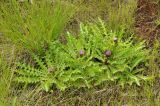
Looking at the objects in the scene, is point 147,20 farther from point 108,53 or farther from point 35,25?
point 35,25

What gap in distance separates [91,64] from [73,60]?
0.36ft

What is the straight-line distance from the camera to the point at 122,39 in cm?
255

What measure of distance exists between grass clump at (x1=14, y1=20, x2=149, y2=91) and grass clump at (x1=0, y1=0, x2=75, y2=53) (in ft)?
0.28

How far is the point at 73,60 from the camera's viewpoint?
2293mm

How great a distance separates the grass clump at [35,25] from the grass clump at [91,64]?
0.08 metres

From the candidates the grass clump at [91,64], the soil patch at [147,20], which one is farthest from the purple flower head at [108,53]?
the soil patch at [147,20]

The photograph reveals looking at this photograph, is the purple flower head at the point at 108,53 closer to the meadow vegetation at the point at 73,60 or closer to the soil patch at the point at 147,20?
the meadow vegetation at the point at 73,60

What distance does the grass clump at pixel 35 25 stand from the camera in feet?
7.74

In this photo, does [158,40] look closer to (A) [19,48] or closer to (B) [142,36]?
(B) [142,36]

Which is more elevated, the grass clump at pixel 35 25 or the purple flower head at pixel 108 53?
the grass clump at pixel 35 25

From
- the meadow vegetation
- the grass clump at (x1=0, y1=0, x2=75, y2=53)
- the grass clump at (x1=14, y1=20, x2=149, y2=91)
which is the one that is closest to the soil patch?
the meadow vegetation

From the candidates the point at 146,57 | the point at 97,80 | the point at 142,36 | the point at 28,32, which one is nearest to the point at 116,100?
the point at 97,80

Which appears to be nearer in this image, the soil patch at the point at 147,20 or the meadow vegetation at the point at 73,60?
the meadow vegetation at the point at 73,60

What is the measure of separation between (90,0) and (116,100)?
0.83 m
